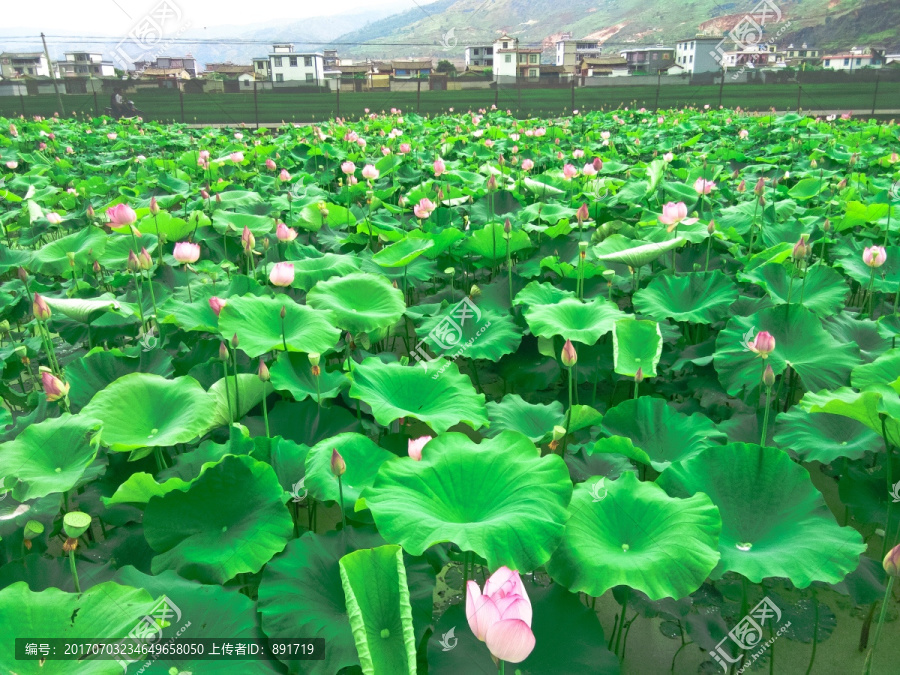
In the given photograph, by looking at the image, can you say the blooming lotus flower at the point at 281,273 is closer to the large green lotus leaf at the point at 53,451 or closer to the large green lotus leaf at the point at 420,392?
the large green lotus leaf at the point at 420,392

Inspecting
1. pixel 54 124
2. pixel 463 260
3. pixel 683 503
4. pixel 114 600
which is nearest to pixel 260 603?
pixel 114 600

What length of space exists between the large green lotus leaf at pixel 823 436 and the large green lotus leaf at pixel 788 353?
0.45ft

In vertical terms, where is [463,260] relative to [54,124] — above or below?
below

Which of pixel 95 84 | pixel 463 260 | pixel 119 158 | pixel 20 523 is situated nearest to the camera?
pixel 20 523

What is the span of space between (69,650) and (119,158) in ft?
20.9

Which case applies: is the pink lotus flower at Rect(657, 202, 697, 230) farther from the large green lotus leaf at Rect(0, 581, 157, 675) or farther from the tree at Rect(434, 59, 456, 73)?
the tree at Rect(434, 59, 456, 73)

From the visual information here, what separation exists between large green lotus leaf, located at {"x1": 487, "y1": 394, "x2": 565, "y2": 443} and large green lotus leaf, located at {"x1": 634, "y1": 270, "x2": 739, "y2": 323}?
535 mm

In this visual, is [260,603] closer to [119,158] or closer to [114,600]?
[114,600]

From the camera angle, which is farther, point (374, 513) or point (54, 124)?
point (54, 124)

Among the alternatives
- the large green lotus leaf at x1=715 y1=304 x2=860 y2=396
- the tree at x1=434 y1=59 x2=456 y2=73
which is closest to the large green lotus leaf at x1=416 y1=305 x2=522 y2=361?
the large green lotus leaf at x1=715 y1=304 x2=860 y2=396

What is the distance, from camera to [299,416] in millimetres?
1382

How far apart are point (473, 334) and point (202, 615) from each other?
1.10 meters

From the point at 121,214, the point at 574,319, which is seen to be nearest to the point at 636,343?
the point at 574,319

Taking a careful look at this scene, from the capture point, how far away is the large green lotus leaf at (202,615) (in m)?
0.82
